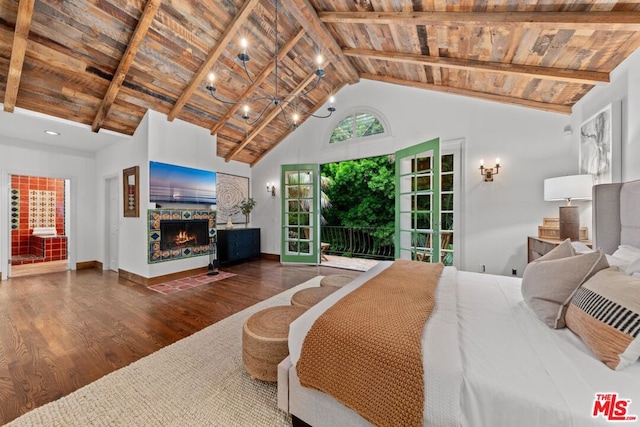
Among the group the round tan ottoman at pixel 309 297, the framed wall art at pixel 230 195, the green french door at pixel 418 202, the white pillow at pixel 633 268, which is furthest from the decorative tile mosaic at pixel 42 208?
the white pillow at pixel 633 268

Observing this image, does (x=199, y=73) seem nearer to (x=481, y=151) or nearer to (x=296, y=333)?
(x=296, y=333)

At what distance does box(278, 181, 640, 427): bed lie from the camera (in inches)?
31.9

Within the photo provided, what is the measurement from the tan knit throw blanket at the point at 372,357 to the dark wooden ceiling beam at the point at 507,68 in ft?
10.1

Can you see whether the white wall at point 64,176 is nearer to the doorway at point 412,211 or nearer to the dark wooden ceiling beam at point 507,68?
the doorway at point 412,211

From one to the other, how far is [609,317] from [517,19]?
2.58 meters

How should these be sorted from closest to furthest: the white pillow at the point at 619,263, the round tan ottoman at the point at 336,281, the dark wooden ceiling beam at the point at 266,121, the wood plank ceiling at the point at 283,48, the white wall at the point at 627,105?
1. the white pillow at the point at 619,263
2. the white wall at the point at 627,105
3. the wood plank ceiling at the point at 283,48
4. the round tan ottoman at the point at 336,281
5. the dark wooden ceiling beam at the point at 266,121

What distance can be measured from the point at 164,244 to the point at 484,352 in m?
4.72

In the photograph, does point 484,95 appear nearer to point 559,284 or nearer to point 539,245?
point 539,245

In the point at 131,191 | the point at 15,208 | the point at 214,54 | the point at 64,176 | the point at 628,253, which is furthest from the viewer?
the point at 15,208

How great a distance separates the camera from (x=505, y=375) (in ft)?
2.98

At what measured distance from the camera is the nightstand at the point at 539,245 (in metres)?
2.73

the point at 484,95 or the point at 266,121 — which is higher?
the point at 266,121

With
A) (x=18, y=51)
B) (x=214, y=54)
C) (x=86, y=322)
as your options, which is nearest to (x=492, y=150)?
(x=214, y=54)

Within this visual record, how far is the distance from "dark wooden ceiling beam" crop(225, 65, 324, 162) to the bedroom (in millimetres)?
667
